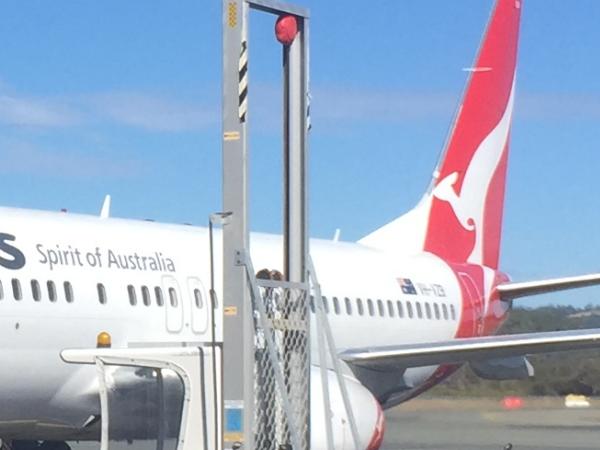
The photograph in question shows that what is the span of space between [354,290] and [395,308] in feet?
3.04

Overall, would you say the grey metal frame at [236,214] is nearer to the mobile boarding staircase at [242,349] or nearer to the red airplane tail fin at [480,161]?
the mobile boarding staircase at [242,349]

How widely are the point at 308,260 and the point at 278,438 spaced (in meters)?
0.79

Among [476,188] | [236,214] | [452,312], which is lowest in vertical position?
[236,214]

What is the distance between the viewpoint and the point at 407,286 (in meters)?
18.4

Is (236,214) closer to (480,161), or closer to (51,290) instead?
(51,290)

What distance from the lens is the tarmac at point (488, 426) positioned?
788 inches

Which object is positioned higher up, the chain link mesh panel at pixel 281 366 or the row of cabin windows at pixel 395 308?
the row of cabin windows at pixel 395 308

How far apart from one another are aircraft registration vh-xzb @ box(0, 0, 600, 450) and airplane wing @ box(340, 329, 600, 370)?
2 centimetres

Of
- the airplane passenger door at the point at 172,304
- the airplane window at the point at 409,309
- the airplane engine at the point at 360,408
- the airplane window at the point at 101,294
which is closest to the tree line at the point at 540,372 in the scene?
the airplane window at the point at 409,309

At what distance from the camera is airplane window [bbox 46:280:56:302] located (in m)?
12.5

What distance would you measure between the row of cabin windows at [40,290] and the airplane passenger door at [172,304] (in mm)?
1439

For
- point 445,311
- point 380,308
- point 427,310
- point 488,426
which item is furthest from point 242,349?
point 488,426

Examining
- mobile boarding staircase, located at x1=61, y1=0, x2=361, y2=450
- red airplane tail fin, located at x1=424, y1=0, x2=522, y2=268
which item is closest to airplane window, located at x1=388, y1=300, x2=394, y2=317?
red airplane tail fin, located at x1=424, y1=0, x2=522, y2=268

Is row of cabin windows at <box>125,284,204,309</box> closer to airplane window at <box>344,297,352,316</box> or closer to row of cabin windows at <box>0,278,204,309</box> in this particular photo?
row of cabin windows at <box>0,278,204,309</box>
